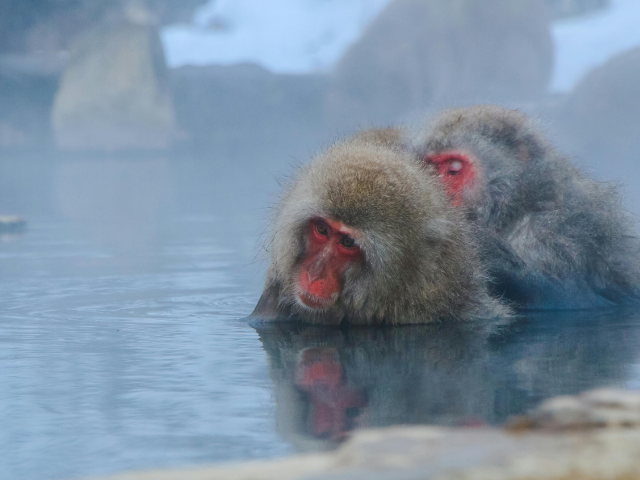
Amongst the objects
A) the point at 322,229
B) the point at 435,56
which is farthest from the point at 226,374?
the point at 435,56

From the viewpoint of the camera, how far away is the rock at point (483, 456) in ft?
5.05

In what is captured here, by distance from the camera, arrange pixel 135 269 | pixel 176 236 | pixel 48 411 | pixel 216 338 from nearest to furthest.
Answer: pixel 48 411, pixel 216 338, pixel 135 269, pixel 176 236

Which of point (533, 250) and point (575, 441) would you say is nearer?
point (575, 441)

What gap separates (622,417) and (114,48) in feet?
79.9

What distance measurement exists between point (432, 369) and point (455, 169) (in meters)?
1.86

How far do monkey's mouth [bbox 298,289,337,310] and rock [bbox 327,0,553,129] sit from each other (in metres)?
19.1

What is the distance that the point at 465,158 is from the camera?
4562mm

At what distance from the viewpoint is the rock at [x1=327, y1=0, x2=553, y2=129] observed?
2272 cm

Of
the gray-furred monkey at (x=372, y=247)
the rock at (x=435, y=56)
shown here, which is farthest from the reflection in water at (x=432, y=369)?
the rock at (x=435, y=56)

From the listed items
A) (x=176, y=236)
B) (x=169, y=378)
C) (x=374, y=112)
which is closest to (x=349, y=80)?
(x=374, y=112)

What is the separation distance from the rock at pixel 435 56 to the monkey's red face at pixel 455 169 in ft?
59.3

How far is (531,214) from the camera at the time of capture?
4.53 meters

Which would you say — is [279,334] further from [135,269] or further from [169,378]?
[135,269]

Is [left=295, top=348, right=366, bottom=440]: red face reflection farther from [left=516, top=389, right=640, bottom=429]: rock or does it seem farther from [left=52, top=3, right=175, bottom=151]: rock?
[left=52, top=3, right=175, bottom=151]: rock
